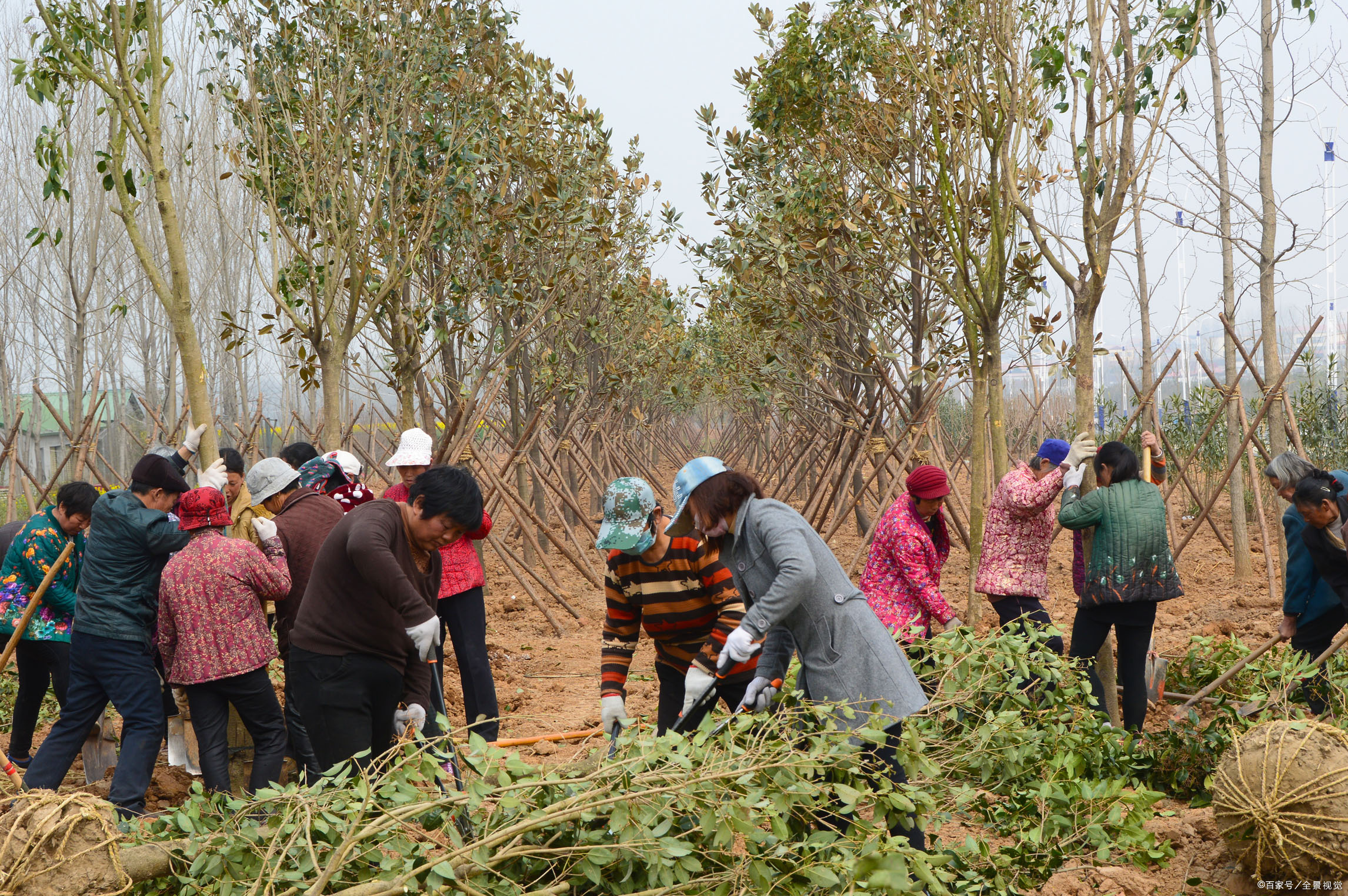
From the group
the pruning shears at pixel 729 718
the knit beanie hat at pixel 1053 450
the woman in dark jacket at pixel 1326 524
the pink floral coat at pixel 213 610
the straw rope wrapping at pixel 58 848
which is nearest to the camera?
the straw rope wrapping at pixel 58 848

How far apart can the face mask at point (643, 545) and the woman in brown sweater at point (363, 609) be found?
1.73 feet

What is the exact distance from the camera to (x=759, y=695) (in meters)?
3.14

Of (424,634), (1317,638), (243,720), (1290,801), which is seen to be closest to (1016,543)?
(1317,638)

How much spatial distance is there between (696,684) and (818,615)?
1.74ft

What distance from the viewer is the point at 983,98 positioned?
16.5ft

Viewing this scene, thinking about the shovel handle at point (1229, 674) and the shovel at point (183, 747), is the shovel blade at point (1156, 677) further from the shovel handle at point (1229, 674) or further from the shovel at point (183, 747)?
the shovel at point (183, 747)

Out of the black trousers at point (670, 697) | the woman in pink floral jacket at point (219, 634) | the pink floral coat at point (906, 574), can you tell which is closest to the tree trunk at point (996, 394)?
the pink floral coat at point (906, 574)

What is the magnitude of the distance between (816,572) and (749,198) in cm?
869

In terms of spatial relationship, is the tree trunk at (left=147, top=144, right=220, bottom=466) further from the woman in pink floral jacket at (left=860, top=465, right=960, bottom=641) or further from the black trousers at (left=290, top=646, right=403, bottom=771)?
the woman in pink floral jacket at (left=860, top=465, right=960, bottom=641)

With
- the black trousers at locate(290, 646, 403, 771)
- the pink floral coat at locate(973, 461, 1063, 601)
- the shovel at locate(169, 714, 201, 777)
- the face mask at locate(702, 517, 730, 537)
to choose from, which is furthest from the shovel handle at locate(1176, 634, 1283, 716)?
the shovel at locate(169, 714, 201, 777)

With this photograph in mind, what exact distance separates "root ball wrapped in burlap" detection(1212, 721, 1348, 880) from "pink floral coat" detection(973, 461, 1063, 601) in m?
1.65

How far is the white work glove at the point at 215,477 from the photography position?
14.4 feet

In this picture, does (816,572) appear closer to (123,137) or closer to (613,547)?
(613,547)

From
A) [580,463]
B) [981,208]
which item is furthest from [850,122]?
[580,463]
